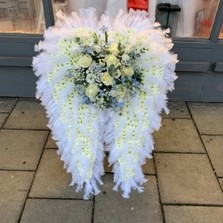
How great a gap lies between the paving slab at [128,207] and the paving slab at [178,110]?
0.90m

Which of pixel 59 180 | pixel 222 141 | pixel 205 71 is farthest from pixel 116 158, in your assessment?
pixel 205 71

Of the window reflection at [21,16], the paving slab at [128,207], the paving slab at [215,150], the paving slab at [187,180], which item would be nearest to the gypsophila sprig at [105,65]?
the paving slab at [128,207]

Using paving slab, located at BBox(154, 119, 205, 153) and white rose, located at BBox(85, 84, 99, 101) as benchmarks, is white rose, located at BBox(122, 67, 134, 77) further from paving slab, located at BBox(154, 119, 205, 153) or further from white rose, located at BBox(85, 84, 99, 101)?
paving slab, located at BBox(154, 119, 205, 153)

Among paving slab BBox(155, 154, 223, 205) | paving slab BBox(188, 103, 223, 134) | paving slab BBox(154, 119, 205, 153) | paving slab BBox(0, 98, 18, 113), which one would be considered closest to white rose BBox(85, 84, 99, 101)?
paving slab BBox(155, 154, 223, 205)

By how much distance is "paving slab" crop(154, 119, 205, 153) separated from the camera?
7.75 ft

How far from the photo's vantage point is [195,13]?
2.57 m

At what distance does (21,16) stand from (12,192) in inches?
62.8

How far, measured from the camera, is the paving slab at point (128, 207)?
182cm

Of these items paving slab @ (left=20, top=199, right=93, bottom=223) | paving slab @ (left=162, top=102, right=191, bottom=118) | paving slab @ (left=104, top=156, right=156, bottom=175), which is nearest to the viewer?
paving slab @ (left=20, top=199, right=93, bottom=223)

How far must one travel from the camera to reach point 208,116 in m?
2.75

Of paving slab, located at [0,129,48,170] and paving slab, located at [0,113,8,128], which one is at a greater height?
paving slab, located at [0,113,8,128]

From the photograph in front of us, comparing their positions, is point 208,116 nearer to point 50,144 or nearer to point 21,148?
point 50,144

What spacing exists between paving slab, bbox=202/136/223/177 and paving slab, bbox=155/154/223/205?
54mm

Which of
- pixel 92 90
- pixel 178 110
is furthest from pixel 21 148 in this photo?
pixel 178 110
